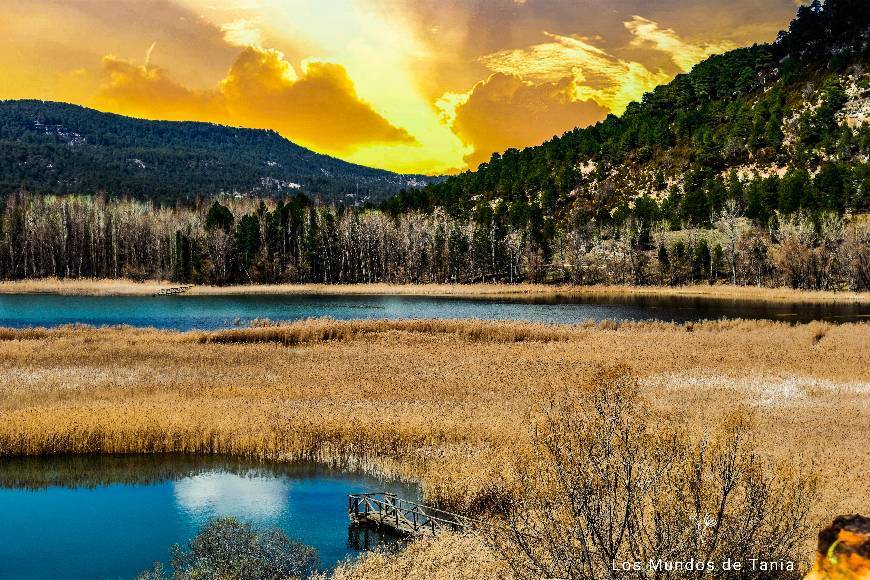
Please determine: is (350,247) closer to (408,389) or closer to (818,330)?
(818,330)

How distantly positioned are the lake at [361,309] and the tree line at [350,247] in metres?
23.4

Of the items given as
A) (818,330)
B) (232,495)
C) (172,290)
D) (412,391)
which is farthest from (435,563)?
(172,290)

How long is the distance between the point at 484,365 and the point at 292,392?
12.0 meters

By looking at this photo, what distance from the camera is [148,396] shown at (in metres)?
31.6

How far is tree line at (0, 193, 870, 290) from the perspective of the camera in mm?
125000

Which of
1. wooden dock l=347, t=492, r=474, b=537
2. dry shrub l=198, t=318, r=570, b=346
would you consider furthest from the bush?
dry shrub l=198, t=318, r=570, b=346

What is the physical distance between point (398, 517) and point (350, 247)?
116801mm

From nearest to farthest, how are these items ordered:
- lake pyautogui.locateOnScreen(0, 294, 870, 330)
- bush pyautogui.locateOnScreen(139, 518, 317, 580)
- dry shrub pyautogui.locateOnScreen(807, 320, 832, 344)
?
bush pyautogui.locateOnScreen(139, 518, 317, 580) < dry shrub pyautogui.locateOnScreen(807, 320, 832, 344) < lake pyautogui.locateOnScreen(0, 294, 870, 330)

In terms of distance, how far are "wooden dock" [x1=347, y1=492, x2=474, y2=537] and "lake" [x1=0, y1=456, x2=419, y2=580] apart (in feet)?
1.17

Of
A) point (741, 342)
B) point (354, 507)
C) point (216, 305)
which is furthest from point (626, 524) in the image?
point (216, 305)

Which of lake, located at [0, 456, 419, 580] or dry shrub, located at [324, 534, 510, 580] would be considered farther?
lake, located at [0, 456, 419, 580]

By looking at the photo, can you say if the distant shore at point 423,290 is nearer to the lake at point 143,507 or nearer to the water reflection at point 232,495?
the lake at point 143,507

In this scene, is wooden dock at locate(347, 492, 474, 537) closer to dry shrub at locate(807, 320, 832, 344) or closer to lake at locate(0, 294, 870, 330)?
dry shrub at locate(807, 320, 832, 344)

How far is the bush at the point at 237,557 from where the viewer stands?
1580cm
